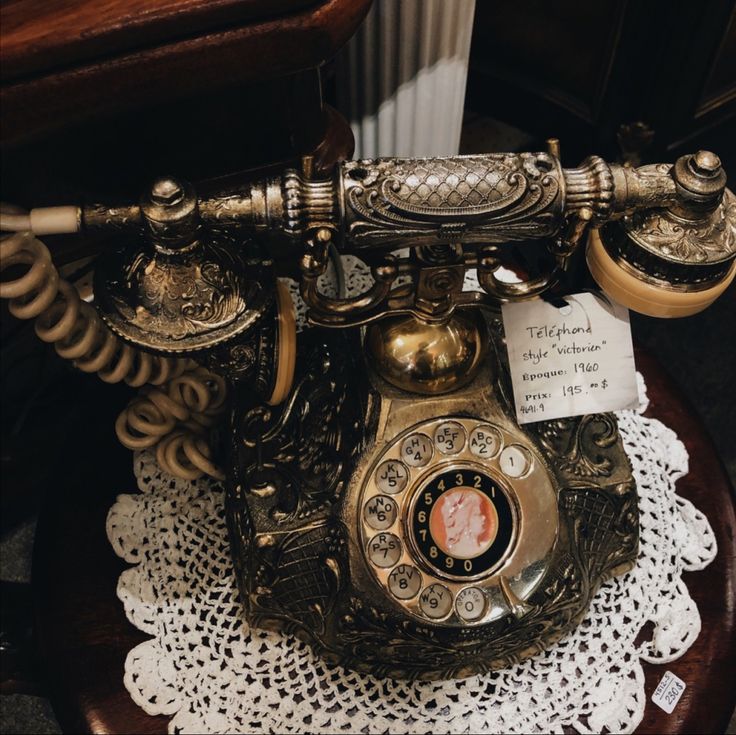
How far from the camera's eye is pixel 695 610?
0.79m

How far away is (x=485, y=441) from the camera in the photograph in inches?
28.6

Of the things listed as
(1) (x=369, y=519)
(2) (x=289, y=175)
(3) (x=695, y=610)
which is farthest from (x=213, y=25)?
(3) (x=695, y=610)

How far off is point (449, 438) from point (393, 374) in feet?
0.26

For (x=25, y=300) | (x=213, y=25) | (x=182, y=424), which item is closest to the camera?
(x=213, y=25)

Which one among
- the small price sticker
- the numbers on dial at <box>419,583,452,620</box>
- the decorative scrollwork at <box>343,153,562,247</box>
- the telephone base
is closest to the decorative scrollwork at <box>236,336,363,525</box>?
the telephone base

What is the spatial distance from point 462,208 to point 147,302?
0.22 metres

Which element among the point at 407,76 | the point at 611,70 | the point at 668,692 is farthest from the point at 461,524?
the point at 611,70

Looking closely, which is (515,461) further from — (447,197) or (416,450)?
(447,197)

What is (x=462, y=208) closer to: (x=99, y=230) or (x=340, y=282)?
(x=99, y=230)

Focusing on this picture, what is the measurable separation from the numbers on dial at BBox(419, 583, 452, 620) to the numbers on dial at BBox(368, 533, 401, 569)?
4 centimetres

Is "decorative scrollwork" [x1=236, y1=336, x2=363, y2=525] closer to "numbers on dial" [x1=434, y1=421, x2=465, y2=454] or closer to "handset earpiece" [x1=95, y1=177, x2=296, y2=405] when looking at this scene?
"numbers on dial" [x1=434, y1=421, x2=465, y2=454]

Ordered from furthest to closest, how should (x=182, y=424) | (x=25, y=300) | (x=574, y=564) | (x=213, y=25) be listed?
1. (x=182, y=424)
2. (x=574, y=564)
3. (x=25, y=300)
4. (x=213, y=25)

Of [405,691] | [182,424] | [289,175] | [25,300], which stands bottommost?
[405,691]

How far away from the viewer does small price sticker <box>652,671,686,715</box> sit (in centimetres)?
75
